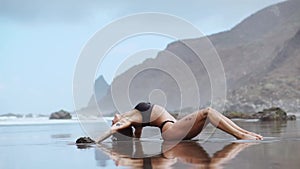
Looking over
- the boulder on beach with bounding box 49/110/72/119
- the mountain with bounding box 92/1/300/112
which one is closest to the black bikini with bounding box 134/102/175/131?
the mountain with bounding box 92/1/300/112

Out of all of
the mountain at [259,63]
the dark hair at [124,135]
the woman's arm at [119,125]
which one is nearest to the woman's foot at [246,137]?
the woman's arm at [119,125]

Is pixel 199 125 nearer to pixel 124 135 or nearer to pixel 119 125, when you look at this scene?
pixel 119 125

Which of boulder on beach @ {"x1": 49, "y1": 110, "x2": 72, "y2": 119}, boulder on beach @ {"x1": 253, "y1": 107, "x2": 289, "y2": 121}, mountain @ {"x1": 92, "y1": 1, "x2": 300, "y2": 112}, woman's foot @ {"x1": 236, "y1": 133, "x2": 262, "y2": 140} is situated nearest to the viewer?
woman's foot @ {"x1": 236, "y1": 133, "x2": 262, "y2": 140}

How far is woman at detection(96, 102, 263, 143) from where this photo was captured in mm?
7871

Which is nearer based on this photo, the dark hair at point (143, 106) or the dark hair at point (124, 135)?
the dark hair at point (143, 106)

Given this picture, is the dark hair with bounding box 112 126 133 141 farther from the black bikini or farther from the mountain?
the mountain

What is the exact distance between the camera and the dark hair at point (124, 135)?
8734mm

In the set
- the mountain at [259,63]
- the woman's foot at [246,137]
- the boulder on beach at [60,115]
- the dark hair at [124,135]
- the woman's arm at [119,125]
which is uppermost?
the mountain at [259,63]

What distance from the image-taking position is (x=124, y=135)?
8.89m

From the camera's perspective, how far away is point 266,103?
57031 millimetres

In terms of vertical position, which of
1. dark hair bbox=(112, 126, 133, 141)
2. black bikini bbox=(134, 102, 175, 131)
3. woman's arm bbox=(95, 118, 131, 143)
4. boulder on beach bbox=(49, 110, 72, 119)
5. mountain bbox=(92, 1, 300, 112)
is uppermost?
mountain bbox=(92, 1, 300, 112)

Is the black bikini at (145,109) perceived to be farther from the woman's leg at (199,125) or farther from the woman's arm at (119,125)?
the woman's leg at (199,125)

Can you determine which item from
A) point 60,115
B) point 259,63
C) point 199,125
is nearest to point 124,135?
point 199,125

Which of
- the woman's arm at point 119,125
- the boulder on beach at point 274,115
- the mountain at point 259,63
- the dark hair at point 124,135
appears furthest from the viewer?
the mountain at point 259,63
